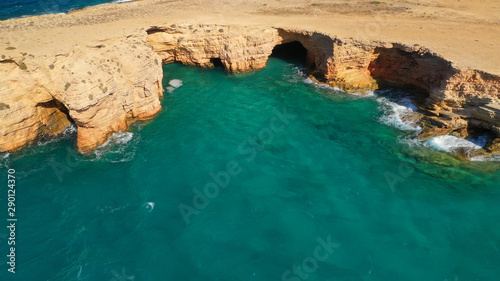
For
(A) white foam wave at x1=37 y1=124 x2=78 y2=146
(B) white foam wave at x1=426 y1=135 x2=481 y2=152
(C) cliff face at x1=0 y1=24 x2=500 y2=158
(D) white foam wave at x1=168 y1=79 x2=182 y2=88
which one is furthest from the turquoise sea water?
(D) white foam wave at x1=168 y1=79 x2=182 y2=88

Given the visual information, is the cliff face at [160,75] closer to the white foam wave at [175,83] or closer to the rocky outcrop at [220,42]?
the rocky outcrop at [220,42]

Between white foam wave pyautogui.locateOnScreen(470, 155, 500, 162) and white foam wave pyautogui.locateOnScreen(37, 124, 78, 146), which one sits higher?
white foam wave pyautogui.locateOnScreen(470, 155, 500, 162)

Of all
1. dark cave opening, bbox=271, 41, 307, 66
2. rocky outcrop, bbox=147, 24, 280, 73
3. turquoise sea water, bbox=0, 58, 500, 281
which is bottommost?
turquoise sea water, bbox=0, 58, 500, 281

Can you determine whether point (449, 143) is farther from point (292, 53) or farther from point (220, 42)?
point (220, 42)

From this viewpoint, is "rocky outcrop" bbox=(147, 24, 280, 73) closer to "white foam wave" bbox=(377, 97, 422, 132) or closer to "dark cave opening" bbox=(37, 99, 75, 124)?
"dark cave opening" bbox=(37, 99, 75, 124)

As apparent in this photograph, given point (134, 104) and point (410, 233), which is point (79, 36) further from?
point (410, 233)

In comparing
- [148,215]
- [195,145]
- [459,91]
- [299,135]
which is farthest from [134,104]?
[459,91]
